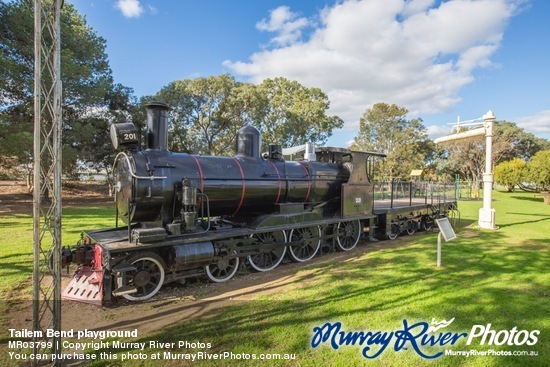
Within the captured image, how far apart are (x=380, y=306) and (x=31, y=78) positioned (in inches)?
799

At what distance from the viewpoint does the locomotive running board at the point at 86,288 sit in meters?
5.37

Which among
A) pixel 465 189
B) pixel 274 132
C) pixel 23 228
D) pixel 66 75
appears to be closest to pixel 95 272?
pixel 23 228

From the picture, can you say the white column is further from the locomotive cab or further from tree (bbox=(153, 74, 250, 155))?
tree (bbox=(153, 74, 250, 155))

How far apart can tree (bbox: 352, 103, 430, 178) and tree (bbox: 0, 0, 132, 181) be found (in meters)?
27.8

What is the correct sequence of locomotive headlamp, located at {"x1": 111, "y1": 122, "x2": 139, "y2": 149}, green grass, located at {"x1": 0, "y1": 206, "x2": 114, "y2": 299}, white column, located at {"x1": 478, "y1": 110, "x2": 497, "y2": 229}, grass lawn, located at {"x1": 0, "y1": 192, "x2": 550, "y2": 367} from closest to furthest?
grass lawn, located at {"x1": 0, "y1": 192, "x2": 550, "y2": 367}
locomotive headlamp, located at {"x1": 111, "y1": 122, "x2": 139, "y2": 149}
green grass, located at {"x1": 0, "y1": 206, "x2": 114, "y2": 299}
white column, located at {"x1": 478, "y1": 110, "x2": 497, "y2": 229}

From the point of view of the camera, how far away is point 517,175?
3194 cm

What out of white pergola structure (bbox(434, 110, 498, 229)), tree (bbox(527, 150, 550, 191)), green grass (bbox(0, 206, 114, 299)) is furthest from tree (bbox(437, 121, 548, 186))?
green grass (bbox(0, 206, 114, 299))

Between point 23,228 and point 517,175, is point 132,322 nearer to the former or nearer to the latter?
point 23,228

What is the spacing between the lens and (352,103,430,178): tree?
118 ft

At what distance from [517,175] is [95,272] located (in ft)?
125

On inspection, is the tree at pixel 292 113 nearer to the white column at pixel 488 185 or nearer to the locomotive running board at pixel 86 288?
the white column at pixel 488 185

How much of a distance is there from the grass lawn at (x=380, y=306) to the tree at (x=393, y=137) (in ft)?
93.7

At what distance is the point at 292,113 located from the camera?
1195 inches

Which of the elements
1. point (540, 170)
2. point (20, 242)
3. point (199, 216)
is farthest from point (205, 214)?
point (540, 170)
